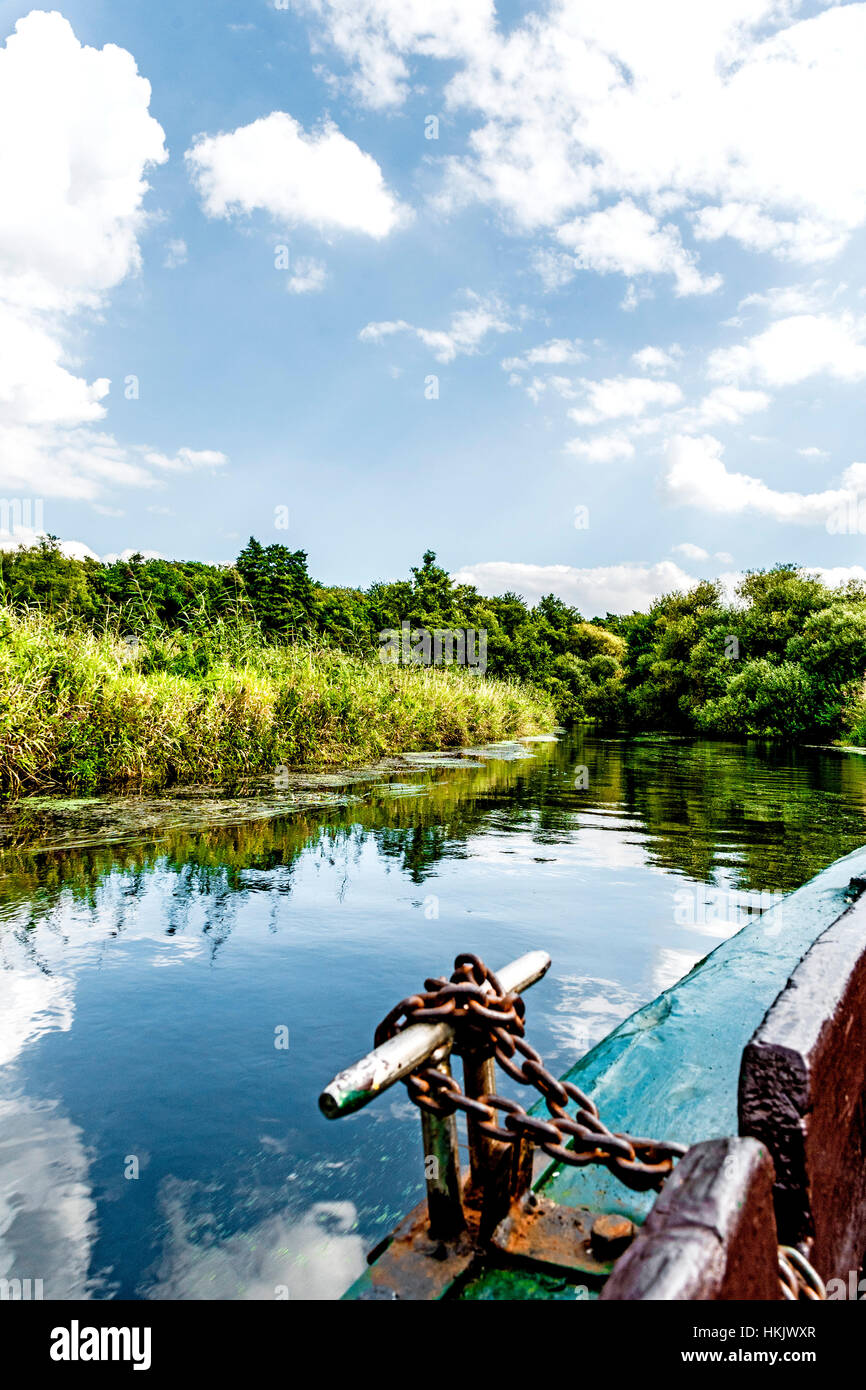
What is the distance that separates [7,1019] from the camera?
2508 mm

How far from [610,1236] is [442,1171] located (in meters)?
0.24

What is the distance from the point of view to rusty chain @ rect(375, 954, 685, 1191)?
0.86 meters

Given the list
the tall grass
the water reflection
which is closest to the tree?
the tall grass

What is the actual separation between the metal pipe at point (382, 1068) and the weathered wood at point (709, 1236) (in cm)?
30

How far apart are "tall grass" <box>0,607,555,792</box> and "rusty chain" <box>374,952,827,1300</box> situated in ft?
18.5

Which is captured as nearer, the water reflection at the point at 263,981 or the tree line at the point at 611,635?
the water reflection at the point at 263,981

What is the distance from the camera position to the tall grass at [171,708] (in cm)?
609

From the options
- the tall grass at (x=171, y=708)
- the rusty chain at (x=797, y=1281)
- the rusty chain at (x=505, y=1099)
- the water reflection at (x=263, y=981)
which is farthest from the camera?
the tall grass at (x=171, y=708)

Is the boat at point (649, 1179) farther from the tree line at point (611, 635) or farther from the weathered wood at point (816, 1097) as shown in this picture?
the tree line at point (611, 635)

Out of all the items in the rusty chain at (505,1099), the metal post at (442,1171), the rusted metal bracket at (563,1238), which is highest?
the rusty chain at (505,1099)

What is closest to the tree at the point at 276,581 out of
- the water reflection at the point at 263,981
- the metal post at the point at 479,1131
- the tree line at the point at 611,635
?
the tree line at the point at 611,635

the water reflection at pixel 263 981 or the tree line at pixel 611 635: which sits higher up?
the tree line at pixel 611 635

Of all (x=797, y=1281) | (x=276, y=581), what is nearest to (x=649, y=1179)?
(x=797, y=1281)

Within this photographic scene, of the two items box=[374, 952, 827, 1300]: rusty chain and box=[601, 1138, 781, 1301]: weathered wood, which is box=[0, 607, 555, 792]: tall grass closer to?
box=[374, 952, 827, 1300]: rusty chain
